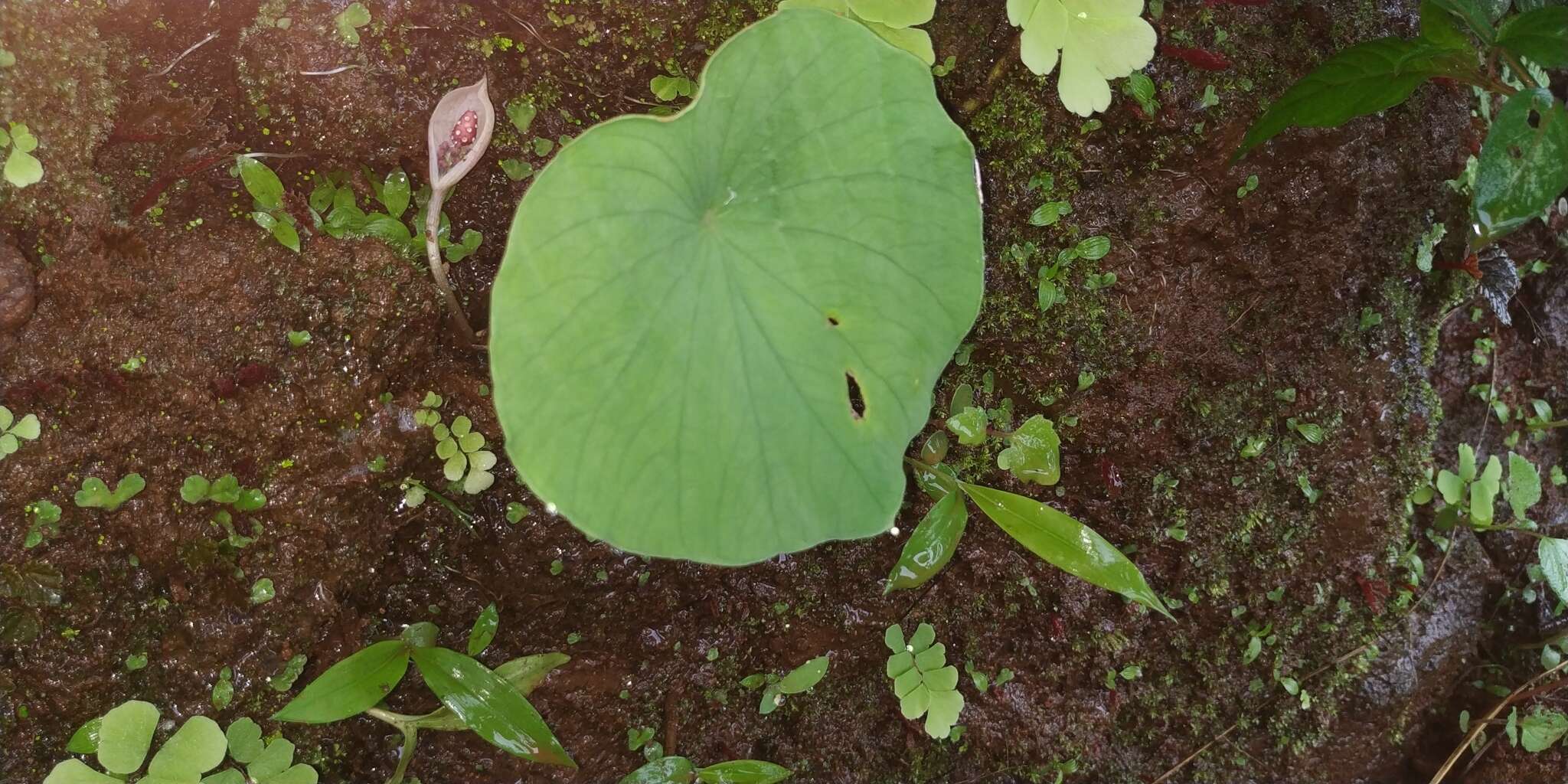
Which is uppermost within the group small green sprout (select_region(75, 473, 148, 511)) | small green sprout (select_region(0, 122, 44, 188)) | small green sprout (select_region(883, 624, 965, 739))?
small green sprout (select_region(0, 122, 44, 188))

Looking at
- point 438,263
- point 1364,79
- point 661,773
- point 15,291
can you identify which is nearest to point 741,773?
point 661,773

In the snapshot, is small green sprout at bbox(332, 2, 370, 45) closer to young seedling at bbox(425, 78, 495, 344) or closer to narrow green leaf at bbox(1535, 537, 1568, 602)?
young seedling at bbox(425, 78, 495, 344)

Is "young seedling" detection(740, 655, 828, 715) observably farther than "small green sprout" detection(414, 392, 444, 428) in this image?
Yes

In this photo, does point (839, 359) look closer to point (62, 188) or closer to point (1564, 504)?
point (62, 188)

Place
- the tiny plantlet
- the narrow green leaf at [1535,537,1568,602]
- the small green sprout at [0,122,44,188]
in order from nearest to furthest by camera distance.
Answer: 1. the small green sprout at [0,122,44,188]
2. the tiny plantlet
3. the narrow green leaf at [1535,537,1568,602]

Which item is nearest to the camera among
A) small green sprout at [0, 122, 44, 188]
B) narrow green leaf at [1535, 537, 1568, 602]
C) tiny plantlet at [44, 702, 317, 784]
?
small green sprout at [0, 122, 44, 188]

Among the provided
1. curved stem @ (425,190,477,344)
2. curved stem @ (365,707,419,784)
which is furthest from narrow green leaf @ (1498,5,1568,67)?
curved stem @ (365,707,419,784)

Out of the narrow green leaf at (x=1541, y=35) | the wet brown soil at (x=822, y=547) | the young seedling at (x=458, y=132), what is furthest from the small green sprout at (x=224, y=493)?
the narrow green leaf at (x=1541, y=35)

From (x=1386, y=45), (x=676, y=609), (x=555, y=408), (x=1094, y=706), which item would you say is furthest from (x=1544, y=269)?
(x=555, y=408)
